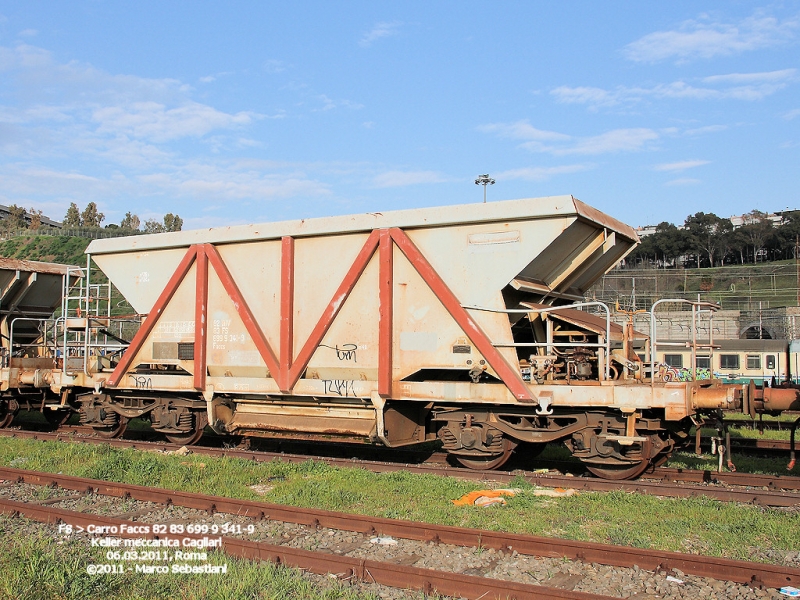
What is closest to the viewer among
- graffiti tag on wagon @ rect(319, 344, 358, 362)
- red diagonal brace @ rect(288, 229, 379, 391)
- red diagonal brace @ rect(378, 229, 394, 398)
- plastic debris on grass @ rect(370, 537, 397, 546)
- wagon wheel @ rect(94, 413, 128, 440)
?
plastic debris on grass @ rect(370, 537, 397, 546)

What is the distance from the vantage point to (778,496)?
768 centimetres

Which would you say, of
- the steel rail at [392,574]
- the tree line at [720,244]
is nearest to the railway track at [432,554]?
the steel rail at [392,574]

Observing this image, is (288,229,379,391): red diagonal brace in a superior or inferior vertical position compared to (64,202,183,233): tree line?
inferior

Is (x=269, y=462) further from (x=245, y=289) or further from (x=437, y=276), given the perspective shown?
(x=437, y=276)

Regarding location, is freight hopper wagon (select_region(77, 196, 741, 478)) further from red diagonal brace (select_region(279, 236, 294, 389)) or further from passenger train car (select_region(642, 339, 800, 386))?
passenger train car (select_region(642, 339, 800, 386))

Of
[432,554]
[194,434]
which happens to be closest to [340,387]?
[194,434]

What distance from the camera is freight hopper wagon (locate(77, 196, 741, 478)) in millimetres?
8883

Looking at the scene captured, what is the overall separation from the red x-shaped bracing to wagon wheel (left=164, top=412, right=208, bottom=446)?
892mm

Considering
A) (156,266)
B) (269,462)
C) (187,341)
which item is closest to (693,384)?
(269,462)

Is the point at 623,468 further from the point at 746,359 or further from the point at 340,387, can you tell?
the point at 746,359

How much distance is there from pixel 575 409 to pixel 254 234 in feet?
18.9

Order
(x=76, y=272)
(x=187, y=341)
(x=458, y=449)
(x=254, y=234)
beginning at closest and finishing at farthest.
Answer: (x=458, y=449)
(x=254, y=234)
(x=187, y=341)
(x=76, y=272)

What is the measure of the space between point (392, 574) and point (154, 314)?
815 cm

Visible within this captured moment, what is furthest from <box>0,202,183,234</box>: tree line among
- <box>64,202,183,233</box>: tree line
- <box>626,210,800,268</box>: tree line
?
<box>626,210,800,268</box>: tree line
